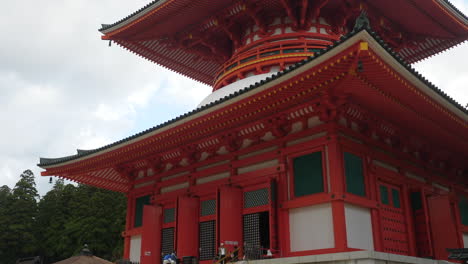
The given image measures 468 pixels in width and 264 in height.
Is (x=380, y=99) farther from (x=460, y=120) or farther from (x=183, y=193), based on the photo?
(x=183, y=193)

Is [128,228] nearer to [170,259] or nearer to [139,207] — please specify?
[139,207]

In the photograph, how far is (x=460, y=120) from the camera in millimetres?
12414

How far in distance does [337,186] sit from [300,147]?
1.64 m

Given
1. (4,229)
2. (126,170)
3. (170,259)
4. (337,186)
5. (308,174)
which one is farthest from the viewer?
(4,229)

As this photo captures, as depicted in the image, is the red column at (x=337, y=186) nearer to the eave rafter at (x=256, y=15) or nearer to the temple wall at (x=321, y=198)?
the temple wall at (x=321, y=198)

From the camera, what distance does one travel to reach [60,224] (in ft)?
166

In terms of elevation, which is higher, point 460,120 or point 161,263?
point 460,120

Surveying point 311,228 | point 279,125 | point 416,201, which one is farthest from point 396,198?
point 279,125

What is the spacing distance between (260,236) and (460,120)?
6473 mm

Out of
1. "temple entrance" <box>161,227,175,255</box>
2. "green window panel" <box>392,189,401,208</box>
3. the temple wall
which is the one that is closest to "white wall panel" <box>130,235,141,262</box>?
"temple entrance" <box>161,227,175,255</box>

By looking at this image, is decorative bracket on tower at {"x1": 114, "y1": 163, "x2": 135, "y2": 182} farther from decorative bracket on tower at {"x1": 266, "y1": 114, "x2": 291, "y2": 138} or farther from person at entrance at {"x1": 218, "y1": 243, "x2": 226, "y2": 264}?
decorative bracket on tower at {"x1": 266, "y1": 114, "x2": 291, "y2": 138}

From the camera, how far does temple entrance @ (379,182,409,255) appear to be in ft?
39.9

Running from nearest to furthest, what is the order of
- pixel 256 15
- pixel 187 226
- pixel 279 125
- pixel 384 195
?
pixel 279 125
pixel 384 195
pixel 187 226
pixel 256 15

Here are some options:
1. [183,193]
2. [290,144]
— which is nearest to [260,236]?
[290,144]
